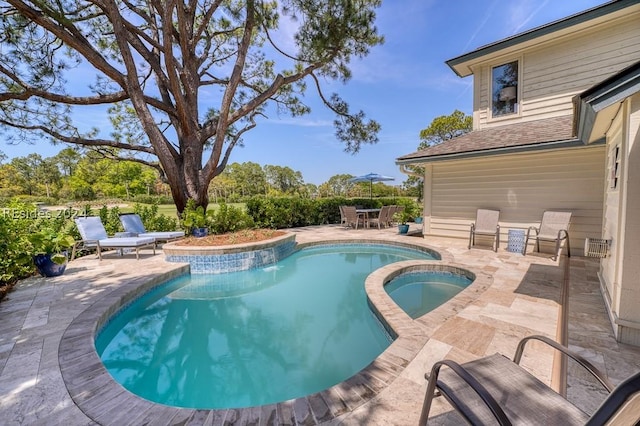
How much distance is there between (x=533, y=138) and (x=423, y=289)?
15.8 feet

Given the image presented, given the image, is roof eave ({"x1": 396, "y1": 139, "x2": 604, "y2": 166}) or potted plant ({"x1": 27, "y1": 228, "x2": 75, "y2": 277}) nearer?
potted plant ({"x1": 27, "y1": 228, "x2": 75, "y2": 277})

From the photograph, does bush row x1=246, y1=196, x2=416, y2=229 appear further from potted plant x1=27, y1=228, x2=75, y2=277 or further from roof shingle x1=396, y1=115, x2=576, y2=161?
potted plant x1=27, y1=228, x2=75, y2=277

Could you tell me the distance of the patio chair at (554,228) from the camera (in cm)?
632

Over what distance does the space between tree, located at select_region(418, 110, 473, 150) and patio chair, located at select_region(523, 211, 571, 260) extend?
43.9 feet

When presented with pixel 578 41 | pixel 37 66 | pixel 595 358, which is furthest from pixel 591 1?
pixel 37 66

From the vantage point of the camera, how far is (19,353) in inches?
109

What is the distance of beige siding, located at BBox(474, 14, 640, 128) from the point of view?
22.3 ft

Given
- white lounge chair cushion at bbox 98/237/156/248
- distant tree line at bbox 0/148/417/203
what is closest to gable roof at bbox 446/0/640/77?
white lounge chair cushion at bbox 98/237/156/248

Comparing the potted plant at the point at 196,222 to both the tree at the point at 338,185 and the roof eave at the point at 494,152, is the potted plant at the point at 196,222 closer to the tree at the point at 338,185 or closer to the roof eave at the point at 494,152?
the roof eave at the point at 494,152

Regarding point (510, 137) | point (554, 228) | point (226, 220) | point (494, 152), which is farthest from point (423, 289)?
point (226, 220)

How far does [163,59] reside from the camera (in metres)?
9.88

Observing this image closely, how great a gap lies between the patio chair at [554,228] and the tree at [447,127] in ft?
43.9

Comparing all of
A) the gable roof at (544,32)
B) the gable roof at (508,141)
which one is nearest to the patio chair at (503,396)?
the gable roof at (508,141)

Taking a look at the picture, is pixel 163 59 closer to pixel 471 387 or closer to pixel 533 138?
pixel 533 138
